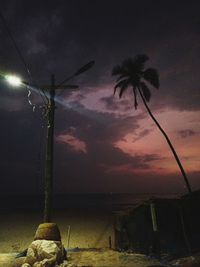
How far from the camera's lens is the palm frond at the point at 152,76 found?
32.3m

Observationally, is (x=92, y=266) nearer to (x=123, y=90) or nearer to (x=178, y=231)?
(x=178, y=231)

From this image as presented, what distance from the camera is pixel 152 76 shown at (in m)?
32.8

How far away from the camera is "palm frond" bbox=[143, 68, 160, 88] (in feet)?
106

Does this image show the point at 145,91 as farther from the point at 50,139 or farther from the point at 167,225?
the point at 50,139

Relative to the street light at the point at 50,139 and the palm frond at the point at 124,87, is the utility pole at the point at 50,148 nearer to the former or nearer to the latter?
the street light at the point at 50,139

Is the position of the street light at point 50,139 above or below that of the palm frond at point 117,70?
below

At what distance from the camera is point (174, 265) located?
11203 millimetres

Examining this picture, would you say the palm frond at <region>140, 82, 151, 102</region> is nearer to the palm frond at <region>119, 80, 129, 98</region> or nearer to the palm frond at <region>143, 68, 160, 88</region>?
the palm frond at <region>143, 68, 160, 88</region>

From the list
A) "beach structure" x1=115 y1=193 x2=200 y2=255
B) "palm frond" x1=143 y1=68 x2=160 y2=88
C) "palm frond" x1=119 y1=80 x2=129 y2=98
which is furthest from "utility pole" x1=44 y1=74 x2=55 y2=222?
"palm frond" x1=119 y1=80 x2=129 y2=98

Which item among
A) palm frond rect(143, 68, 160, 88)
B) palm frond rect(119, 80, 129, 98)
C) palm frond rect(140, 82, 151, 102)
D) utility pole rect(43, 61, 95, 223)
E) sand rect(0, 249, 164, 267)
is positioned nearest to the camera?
sand rect(0, 249, 164, 267)

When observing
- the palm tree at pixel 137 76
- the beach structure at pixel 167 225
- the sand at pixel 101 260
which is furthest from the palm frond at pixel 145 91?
the sand at pixel 101 260

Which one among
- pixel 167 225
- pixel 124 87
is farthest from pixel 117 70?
pixel 167 225

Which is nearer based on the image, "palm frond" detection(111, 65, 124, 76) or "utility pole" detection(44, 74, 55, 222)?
"utility pole" detection(44, 74, 55, 222)

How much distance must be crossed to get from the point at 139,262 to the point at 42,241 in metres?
3.77
